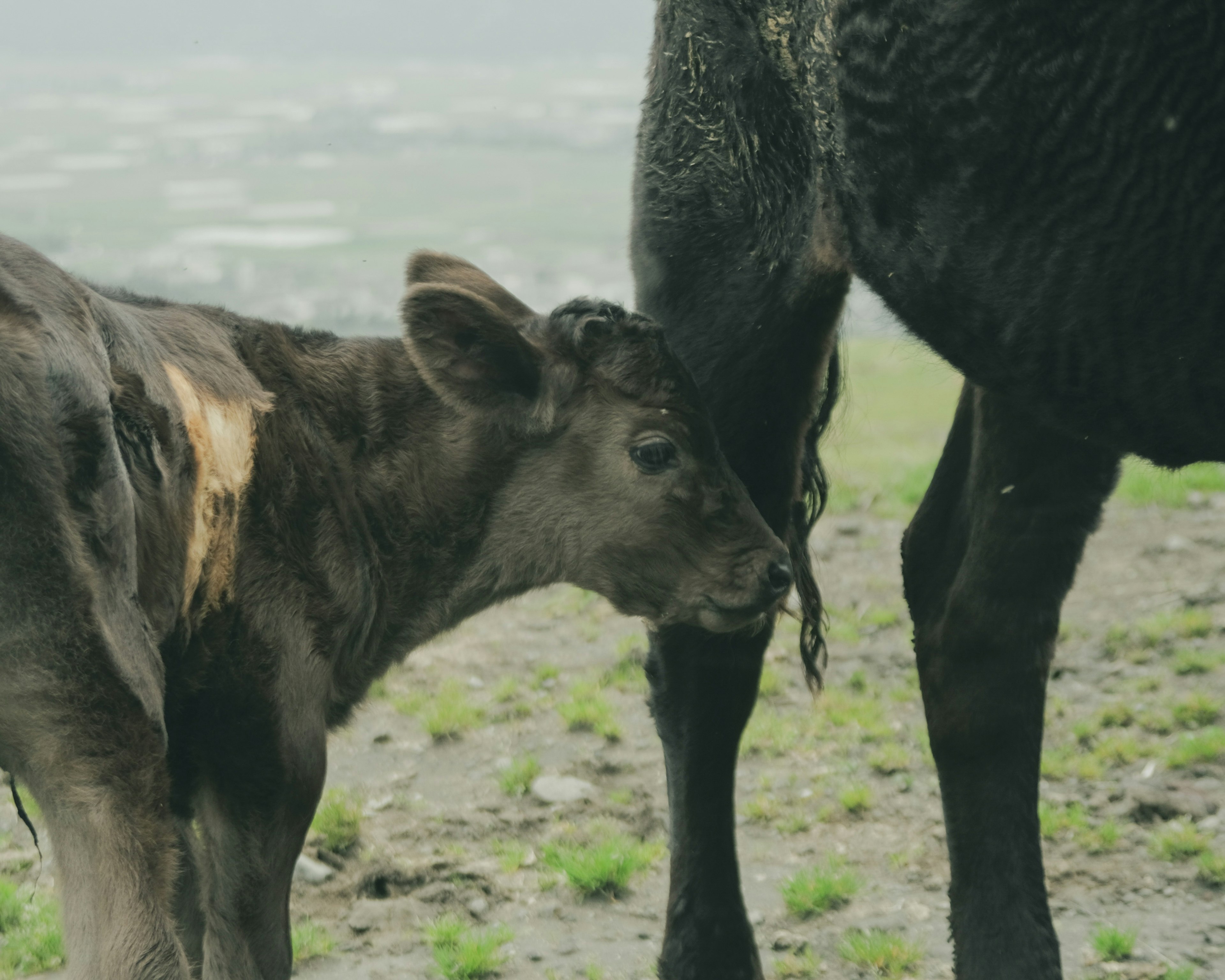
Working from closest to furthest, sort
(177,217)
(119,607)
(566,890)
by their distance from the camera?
(119,607) → (566,890) → (177,217)

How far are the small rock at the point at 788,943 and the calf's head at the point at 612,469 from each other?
3.67ft

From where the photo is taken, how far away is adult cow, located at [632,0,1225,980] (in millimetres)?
2973

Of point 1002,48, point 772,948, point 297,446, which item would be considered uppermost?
point 1002,48

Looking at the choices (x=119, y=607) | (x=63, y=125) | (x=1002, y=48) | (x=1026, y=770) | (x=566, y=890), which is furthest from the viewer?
(x=63, y=125)

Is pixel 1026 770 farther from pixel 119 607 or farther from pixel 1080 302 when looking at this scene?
pixel 119 607

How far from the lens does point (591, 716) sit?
5.95 m

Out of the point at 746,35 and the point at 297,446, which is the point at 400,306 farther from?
the point at 746,35

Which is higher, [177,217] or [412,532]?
[177,217]

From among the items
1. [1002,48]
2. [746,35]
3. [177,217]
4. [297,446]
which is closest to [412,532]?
[297,446]

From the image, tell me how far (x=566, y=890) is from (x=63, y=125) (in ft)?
101

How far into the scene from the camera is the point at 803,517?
4547 mm

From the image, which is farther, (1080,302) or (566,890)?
(566,890)

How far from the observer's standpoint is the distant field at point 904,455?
5.10 meters

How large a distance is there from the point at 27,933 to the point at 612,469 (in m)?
2.35
